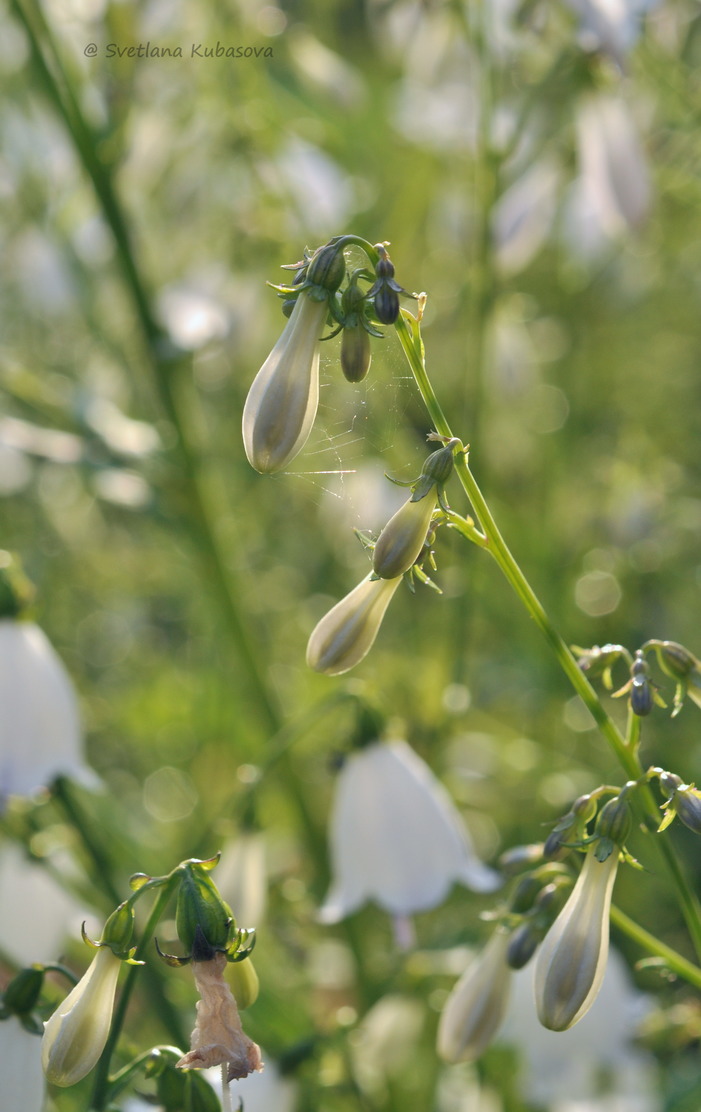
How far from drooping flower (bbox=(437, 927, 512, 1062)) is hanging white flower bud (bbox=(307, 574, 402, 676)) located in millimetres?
246

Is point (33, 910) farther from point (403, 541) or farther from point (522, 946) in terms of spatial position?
point (403, 541)

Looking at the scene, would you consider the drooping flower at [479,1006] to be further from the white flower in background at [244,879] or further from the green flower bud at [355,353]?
the green flower bud at [355,353]

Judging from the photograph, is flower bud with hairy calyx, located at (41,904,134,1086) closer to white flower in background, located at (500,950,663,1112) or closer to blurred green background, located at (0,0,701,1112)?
blurred green background, located at (0,0,701,1112)

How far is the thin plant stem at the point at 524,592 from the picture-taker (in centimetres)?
63

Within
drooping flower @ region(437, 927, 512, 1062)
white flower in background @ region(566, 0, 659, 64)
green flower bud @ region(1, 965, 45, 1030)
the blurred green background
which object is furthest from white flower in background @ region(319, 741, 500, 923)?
white flower in background @ region(566, 0, 659, 64)

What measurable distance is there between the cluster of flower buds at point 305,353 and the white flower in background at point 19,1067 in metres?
0.42

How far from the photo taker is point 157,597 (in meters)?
2.59

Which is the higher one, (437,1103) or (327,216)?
(327,216)

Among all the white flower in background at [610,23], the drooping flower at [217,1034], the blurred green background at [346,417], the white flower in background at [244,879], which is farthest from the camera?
the blurred green background at [346,417]

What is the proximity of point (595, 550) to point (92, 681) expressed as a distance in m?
1.10

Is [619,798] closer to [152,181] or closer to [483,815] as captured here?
[483,815]

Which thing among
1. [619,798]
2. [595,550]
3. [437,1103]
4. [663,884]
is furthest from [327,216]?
[619,798]

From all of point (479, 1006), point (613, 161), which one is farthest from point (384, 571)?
point (613, 161)

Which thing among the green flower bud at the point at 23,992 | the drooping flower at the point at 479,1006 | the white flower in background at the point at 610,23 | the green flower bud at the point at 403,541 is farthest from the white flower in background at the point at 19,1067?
the white flower in background at the point at 610,23
